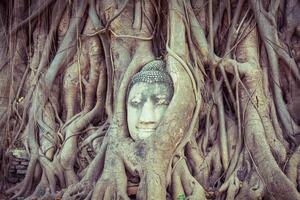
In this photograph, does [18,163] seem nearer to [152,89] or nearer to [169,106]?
[152,89]

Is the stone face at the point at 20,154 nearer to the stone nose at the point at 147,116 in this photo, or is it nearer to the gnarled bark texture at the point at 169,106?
the gnarled bark texture at the point at 169,106

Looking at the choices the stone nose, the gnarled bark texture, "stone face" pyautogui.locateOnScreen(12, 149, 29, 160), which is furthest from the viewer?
"stone face" pyautogui.locateOnScreen(12, 149, 29, 160)

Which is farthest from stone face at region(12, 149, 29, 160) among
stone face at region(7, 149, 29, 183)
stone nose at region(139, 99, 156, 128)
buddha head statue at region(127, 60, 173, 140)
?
stone nose at region(139, 99, 156, 128)

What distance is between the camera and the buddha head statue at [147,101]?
13.8ft

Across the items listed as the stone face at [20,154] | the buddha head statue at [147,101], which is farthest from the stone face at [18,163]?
the buddha head statue at [147,101]

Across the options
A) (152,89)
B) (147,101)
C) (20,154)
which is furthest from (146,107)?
(20,154)

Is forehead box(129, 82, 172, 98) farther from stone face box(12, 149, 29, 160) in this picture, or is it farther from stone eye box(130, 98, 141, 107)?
stone face box(12, 149, 29, 160)

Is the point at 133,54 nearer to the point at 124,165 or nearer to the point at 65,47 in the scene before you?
the point at 65,47

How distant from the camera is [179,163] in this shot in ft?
13.4

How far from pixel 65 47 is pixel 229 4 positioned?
1575 millimetres

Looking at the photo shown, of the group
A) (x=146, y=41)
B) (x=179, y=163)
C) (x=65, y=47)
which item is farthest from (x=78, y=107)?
(x=179, y=163)

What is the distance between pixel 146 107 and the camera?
425 centimetres

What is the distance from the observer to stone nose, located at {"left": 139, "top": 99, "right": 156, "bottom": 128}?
4207 millimetres

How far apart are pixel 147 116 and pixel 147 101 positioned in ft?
0.44
